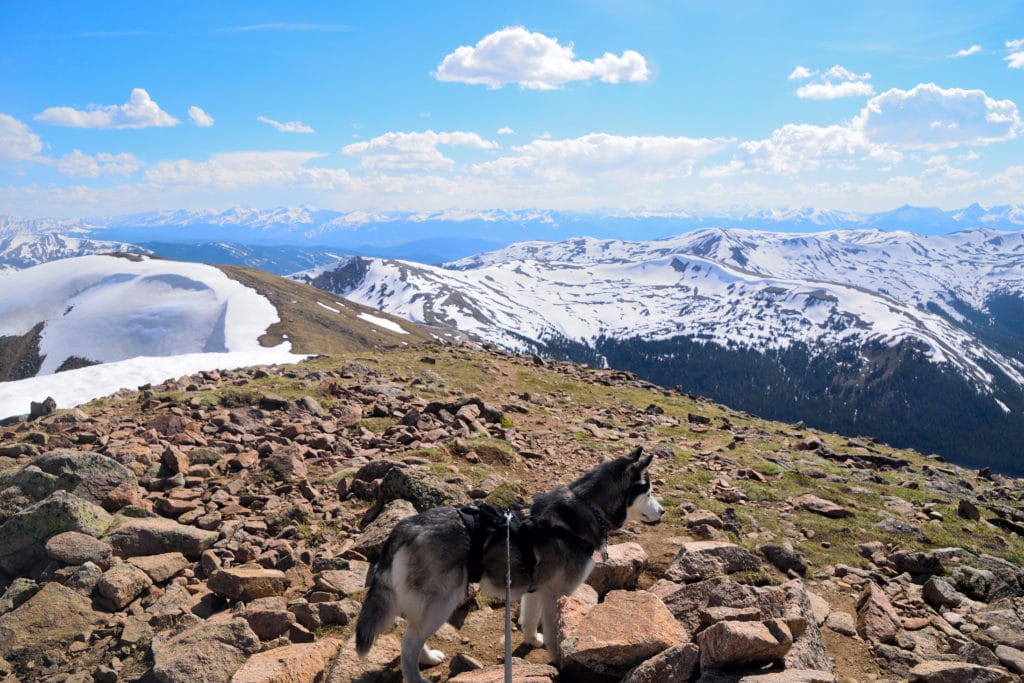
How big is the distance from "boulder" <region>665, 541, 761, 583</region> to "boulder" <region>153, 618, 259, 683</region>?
6.68 metres

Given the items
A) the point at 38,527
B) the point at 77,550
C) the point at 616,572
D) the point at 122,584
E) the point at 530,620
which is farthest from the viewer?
the point at 616,572

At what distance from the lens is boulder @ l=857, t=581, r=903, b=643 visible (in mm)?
8203

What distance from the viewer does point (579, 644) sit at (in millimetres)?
7207

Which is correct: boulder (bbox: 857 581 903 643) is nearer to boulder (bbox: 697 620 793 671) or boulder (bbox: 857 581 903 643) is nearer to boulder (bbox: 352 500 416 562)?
boulder (bbox: 697 620 793 671)

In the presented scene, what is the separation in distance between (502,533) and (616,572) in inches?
128

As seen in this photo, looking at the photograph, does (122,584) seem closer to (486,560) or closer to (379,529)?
(379,529)

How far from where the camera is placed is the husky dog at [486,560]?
271 inches

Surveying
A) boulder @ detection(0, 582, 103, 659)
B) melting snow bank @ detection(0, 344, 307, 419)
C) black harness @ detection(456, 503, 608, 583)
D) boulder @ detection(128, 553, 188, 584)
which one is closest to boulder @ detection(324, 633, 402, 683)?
black harness @ detection(456, 503, 608, 583)

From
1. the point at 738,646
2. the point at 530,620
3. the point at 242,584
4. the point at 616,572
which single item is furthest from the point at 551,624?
the point at 242,584

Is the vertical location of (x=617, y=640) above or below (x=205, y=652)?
above

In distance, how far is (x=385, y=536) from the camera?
10297 millimetres

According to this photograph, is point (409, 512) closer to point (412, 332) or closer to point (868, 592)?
point (868, 592)

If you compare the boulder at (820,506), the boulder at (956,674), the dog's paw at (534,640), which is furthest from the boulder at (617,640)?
the boulder at (820,506)

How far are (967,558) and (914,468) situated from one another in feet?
44.4
